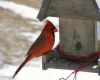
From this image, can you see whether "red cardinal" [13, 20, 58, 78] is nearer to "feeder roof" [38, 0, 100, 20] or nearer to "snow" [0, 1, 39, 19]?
"feeder roof" [38, 0, 100, 20]

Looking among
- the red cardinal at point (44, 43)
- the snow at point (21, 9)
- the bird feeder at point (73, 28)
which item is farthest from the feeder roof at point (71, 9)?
the snow at point (21, 9)

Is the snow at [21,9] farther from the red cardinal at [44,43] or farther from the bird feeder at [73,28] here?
the red cardinal at [44,43]

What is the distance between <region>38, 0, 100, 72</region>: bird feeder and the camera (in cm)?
346

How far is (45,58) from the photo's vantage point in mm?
3709

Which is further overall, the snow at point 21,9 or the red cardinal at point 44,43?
the snow at point 21,9

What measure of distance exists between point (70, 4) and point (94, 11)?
0.66ft

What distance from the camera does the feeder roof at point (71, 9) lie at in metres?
3.43

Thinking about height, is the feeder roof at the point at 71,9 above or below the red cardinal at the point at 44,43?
above

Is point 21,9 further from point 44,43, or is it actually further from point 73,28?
point 44,43

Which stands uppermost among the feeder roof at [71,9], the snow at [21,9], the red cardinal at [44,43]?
the feeder roof at [71,9]

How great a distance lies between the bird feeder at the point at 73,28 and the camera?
3459 millimetres

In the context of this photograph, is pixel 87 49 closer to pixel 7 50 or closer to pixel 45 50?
pixel 45 50

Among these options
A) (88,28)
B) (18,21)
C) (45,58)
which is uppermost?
(88,28)

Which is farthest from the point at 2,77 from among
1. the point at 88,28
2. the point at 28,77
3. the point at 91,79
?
the point at 88,28
